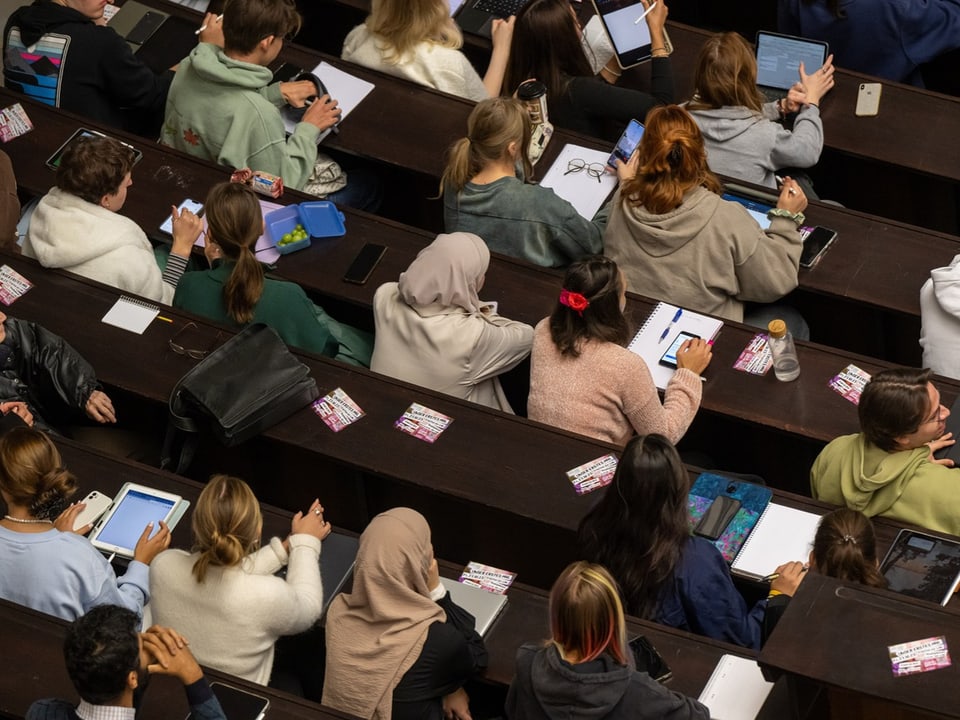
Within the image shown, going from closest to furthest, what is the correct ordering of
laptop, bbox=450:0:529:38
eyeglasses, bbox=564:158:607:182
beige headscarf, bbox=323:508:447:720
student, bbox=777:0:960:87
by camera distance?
beige headscarf, bbox=323:508:447:720
eyeglasses, bbox=564:158:607:182
student, bbox=777:0:960:87
laptop, bbox=450:0:529:38

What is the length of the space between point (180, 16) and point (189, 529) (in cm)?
319

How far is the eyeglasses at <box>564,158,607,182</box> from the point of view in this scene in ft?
21.1

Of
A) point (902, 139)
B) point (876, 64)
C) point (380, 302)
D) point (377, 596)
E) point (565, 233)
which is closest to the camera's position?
point (377, 596)

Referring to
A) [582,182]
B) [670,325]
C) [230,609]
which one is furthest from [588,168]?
[230,609]

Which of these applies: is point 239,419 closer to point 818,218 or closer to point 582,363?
point 582,363

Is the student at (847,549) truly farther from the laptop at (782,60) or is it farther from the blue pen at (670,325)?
the laptop at (782,60)

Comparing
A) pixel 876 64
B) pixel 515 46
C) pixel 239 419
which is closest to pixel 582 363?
pixel 239 419

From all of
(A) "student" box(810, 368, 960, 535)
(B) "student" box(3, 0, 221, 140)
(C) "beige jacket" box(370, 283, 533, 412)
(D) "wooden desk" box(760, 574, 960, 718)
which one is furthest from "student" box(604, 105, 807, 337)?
(B) "student" box(3, 0, 221, 140)

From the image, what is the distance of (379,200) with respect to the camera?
6938mm

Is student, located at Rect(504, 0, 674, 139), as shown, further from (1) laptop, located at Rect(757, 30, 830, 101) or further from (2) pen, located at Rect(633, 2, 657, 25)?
(1) laptop, located at Rect(757, 30, 830, 101)

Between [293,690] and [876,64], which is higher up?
[876,64]

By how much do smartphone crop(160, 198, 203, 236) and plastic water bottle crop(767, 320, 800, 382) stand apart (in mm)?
2386

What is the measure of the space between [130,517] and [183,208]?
158 cm

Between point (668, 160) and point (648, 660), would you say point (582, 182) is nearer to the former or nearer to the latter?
point (668, 160)
